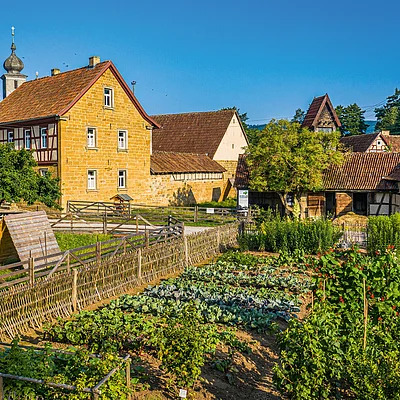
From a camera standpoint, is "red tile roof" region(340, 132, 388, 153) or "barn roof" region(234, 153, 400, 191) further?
"red tile roof" region(340, 132, 388, 153)

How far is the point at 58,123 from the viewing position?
2933 cm

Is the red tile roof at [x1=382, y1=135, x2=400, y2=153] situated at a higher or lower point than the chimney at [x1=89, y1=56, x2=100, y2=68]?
lower

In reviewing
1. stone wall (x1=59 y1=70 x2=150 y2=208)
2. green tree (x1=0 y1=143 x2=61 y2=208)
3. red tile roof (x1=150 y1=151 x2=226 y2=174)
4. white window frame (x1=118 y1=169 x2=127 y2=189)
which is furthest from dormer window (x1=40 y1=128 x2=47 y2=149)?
red tile roof (x1=150 y1=151 x2=226 y2=174)

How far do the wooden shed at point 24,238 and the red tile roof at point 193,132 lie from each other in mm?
28117

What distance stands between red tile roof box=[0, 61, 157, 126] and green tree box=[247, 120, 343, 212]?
403 inches

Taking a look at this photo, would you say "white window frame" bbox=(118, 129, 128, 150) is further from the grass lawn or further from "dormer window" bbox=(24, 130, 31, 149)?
the grass lawn

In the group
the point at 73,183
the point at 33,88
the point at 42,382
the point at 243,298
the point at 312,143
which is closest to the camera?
the point at 42,382

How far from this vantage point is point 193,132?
1818 inches

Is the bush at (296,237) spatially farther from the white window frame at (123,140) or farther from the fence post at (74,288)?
the white window frame at (123,140)

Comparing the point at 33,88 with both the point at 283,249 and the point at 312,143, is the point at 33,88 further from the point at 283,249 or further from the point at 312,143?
the point at 283,249

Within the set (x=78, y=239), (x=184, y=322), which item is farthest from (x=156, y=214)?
(x=184, y=322)

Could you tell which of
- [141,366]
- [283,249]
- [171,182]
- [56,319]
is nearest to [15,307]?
[56,319]

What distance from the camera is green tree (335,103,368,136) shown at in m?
77.8

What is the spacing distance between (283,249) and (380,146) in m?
34.5
